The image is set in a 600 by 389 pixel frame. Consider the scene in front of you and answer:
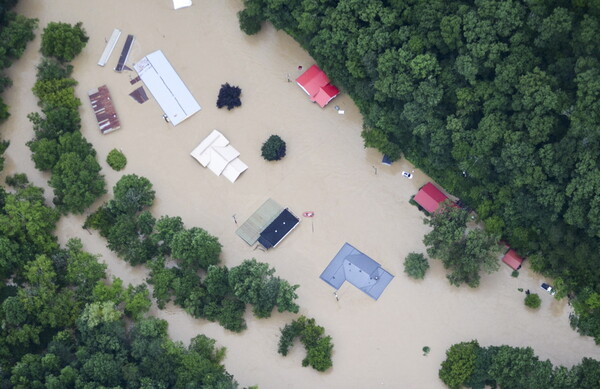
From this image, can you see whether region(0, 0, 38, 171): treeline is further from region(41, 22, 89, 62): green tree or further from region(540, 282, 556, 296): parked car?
region(540, 282, 556, 296): parked car

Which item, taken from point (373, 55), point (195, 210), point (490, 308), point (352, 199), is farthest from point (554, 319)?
point (195, 210)

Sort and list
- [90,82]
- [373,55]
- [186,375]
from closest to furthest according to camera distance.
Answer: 1. [186,375]
2. [373,55]
3. [90,82]

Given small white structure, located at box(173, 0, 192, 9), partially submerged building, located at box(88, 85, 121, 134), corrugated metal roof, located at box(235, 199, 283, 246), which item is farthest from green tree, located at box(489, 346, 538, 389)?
small white structure, located at box(173, 0, 192, 9)

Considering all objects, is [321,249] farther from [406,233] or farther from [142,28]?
[142,28]

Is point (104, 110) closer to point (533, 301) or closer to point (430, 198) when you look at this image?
point (430, 198)

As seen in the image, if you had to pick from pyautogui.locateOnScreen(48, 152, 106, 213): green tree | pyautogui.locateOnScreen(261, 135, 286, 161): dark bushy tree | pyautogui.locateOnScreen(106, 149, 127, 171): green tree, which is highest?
pyautogui.locateOnScreen(261, 135, 286, 161): dark bushy tree

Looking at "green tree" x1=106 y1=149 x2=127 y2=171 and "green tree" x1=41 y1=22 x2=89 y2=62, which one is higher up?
"green tree" x1=41 y1=22 x2=89 y2=62
